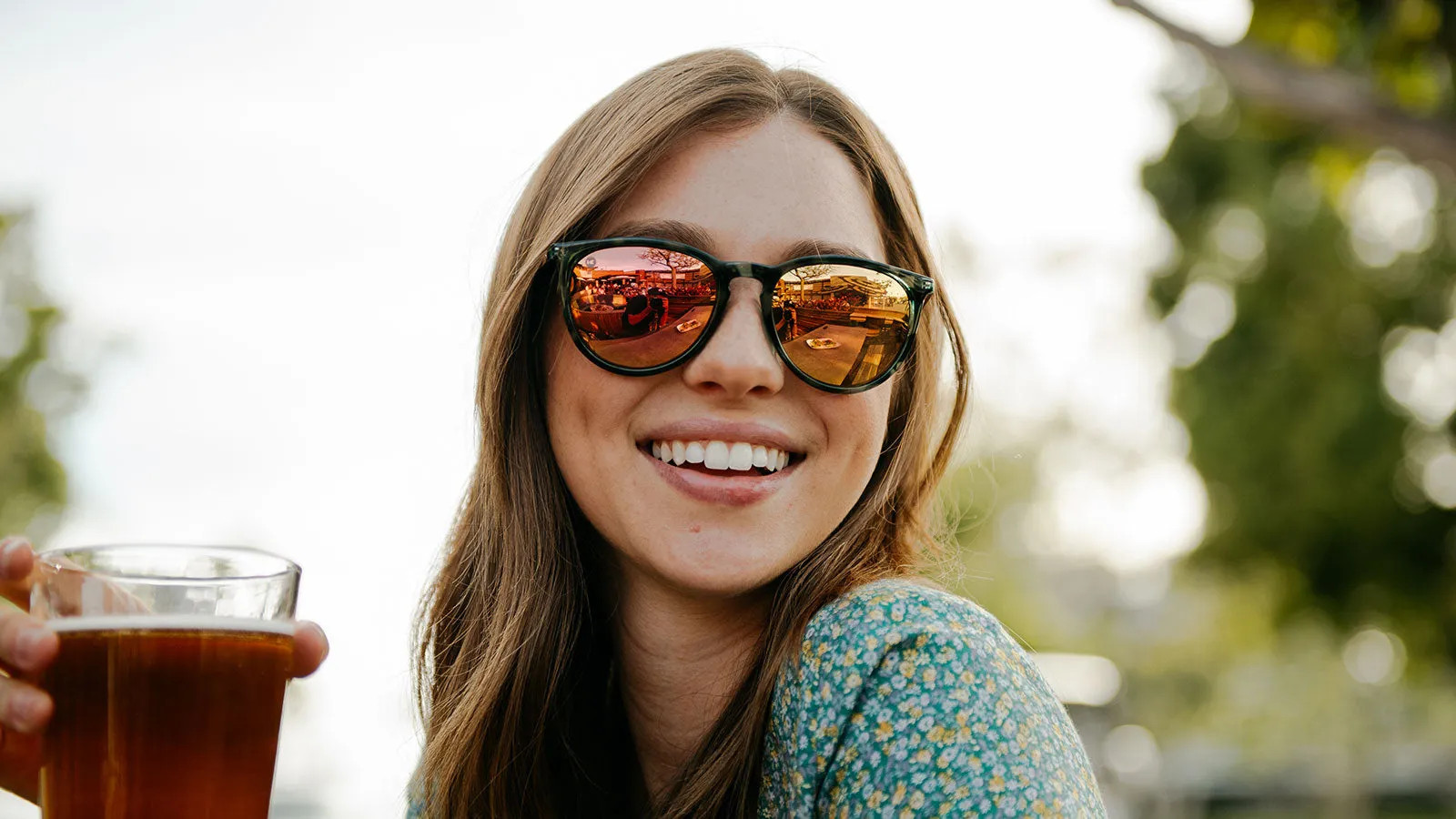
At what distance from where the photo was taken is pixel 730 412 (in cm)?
230

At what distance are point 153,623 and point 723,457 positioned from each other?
38.5 inches

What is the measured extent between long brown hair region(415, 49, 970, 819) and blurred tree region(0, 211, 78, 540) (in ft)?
86.7

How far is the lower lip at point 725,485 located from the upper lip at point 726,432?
59 millimetres

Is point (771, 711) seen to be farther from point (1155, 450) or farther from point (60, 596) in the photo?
point (1155, 450)

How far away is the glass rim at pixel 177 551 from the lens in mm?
1656

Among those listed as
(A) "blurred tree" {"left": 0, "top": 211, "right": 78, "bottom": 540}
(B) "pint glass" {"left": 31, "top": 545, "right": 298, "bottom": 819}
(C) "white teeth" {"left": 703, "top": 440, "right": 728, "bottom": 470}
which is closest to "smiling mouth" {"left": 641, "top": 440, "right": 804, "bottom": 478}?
(C) "white teeth" {"left": 703, "top": 440, "right": 728, "bottom": 470}

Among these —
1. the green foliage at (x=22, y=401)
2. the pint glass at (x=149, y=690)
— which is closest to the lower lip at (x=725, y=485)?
the pint glass at (x=149, y=690)

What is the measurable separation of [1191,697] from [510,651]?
177 feet

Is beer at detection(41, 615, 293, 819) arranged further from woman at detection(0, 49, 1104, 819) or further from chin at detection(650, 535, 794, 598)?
chin at detection(650, 535, 794, 598)

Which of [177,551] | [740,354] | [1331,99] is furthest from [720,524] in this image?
[1331,99]

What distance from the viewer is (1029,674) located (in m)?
2.06

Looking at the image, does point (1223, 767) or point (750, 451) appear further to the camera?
point (1223, 767)

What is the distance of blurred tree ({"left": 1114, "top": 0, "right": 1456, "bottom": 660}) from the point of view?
20.4 metres

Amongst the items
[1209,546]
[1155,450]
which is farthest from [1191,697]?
[1209,546]
